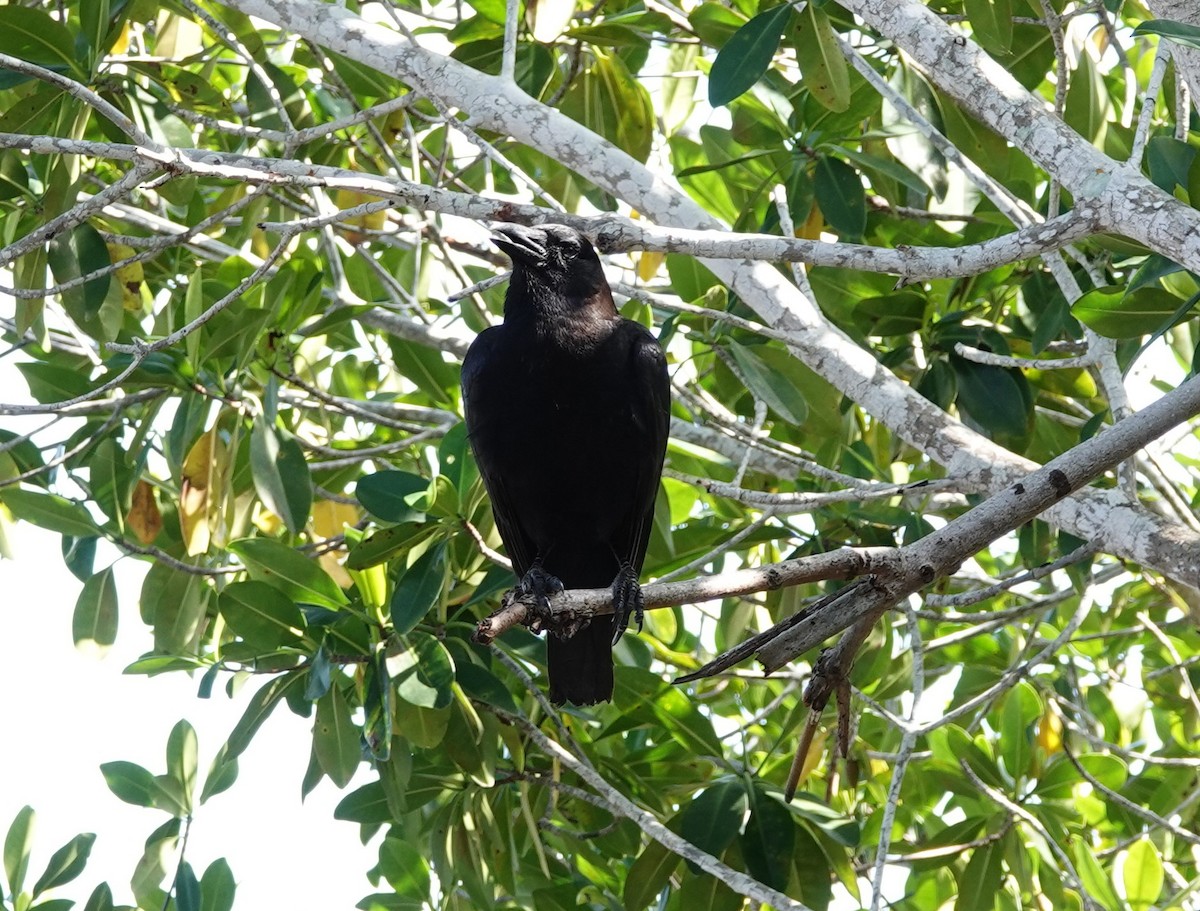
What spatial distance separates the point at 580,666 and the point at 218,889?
127cm

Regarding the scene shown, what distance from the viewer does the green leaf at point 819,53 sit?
3.52m

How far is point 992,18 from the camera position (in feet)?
11.9

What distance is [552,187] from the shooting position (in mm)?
4727

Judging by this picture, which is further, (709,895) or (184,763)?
(184,763)

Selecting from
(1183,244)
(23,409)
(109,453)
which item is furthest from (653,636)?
(1183,244)

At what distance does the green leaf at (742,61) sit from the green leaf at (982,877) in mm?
2237

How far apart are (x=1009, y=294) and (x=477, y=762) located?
2.28m

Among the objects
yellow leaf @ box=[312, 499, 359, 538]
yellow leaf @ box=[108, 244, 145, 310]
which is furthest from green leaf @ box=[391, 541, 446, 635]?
Answer: yellow leaf @ box=[108, 244, 145, 310]

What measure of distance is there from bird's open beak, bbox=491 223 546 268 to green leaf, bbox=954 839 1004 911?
2.11 m

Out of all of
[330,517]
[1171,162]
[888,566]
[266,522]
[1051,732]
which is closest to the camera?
[888,566]

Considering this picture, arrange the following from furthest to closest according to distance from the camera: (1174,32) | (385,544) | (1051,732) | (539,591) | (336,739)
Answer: (1051,732)
(336,739)
(385,544)
(539,591)
(1174,32)

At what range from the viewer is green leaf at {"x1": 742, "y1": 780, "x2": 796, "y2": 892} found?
140 inches

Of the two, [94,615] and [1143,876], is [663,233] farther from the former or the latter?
[94,615]

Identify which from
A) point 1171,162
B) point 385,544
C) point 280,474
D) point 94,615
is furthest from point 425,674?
point 1171,162
